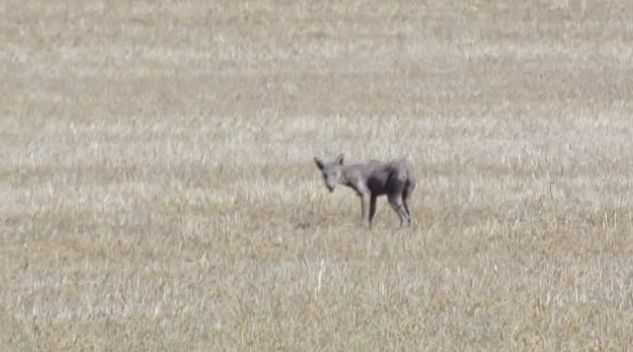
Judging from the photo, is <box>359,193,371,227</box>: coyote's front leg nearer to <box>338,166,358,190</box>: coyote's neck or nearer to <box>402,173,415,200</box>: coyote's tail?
<box>338,166,358,190</box>: coyote's neck

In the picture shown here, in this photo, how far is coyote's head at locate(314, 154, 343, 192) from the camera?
44.5ft

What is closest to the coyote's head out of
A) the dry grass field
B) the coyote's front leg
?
the coyote's front leg

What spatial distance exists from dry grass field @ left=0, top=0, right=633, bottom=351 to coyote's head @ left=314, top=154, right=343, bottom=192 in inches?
12.7

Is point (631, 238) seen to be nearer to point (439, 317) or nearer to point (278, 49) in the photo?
point (439, 317)

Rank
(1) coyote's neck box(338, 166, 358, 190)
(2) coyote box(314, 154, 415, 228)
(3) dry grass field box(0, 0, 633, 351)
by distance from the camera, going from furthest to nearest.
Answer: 1. (1) coyote's neck box(338, 166, 358, 190)
2. (2) coyote box(314, 154, 415, 228)
3. (3) dry grass field box(0, 0, 633, 351)

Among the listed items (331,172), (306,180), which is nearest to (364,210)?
(331,172)

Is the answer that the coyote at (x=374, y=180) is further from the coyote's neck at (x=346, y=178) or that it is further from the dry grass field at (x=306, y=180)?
the dry grass field at (x=306, y=180)

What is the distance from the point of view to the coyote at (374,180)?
13.5m

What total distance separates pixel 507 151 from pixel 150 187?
442 centimetres

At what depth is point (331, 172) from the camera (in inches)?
535

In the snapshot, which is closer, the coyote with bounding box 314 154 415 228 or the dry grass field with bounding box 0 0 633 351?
the dry grass field with bounding box 0 0 633 351

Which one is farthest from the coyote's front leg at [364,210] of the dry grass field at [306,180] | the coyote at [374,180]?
the dry grass field at [306,180]

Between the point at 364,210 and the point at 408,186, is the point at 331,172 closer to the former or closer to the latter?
the point at 364,210

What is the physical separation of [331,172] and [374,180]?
0.33 metres
